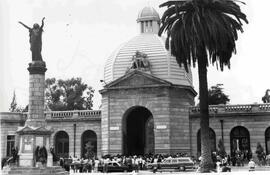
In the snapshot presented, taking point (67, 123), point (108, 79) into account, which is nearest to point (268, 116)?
point (108, 79)

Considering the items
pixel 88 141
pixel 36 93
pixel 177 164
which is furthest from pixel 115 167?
pixel 88 141

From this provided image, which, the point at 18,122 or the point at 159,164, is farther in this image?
the point at 18,122

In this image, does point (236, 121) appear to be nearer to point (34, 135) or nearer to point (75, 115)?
point (75, 115)

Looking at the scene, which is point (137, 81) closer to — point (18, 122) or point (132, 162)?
point (132, 162)

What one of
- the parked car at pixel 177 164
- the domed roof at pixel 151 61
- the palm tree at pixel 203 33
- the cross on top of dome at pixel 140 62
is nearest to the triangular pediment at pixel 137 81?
the cross on top of dome at pixel 140 62

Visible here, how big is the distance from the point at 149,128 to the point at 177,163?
17.9 meters

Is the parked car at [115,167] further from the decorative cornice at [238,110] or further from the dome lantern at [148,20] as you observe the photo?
the dome lantern at [148,20]

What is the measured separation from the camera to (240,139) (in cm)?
5059

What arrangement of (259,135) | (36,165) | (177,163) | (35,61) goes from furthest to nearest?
(259,135) < (177,163) < (35,61) < (36,165)

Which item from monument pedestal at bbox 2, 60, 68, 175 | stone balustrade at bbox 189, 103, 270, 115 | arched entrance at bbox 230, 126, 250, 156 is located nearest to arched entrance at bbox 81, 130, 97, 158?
stone balustrade at bbox 189, 103, 270, 115

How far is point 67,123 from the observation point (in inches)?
2218

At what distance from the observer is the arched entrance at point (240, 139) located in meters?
50.2

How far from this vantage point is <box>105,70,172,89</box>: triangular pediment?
165 feet

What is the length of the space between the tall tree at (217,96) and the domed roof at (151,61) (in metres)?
28.4
